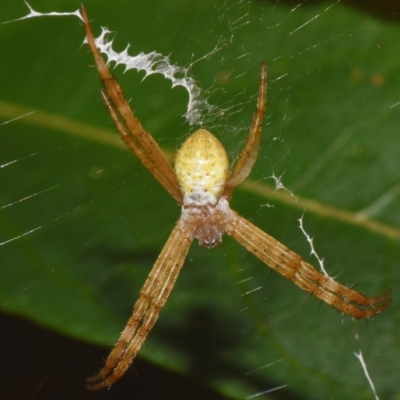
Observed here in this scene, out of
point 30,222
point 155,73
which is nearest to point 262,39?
point 155,73

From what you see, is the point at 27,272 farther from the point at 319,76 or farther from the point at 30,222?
the point at 319,76

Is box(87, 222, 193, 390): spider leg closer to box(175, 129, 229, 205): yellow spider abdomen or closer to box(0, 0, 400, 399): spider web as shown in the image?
box(0, 0, 400, 399): spider web

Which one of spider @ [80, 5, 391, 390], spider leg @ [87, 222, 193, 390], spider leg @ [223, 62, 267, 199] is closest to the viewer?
spider leg @ [223, 62, 267, 199]

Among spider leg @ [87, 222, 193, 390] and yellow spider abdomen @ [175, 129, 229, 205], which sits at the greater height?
→ yellow spider abdomen @ [175, 129, 229, 205]

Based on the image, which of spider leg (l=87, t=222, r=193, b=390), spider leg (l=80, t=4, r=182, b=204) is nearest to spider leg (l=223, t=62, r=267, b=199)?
spider leg (l=80, t=4, r=182, b=204)

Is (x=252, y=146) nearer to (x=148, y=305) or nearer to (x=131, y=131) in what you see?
(x=131, y=131)

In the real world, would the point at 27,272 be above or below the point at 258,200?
above

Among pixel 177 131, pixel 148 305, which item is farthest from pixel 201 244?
pixel 177 131

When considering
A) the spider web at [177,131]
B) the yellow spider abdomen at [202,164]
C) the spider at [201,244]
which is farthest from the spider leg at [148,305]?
the yellow spider abdomen at [202,164]
